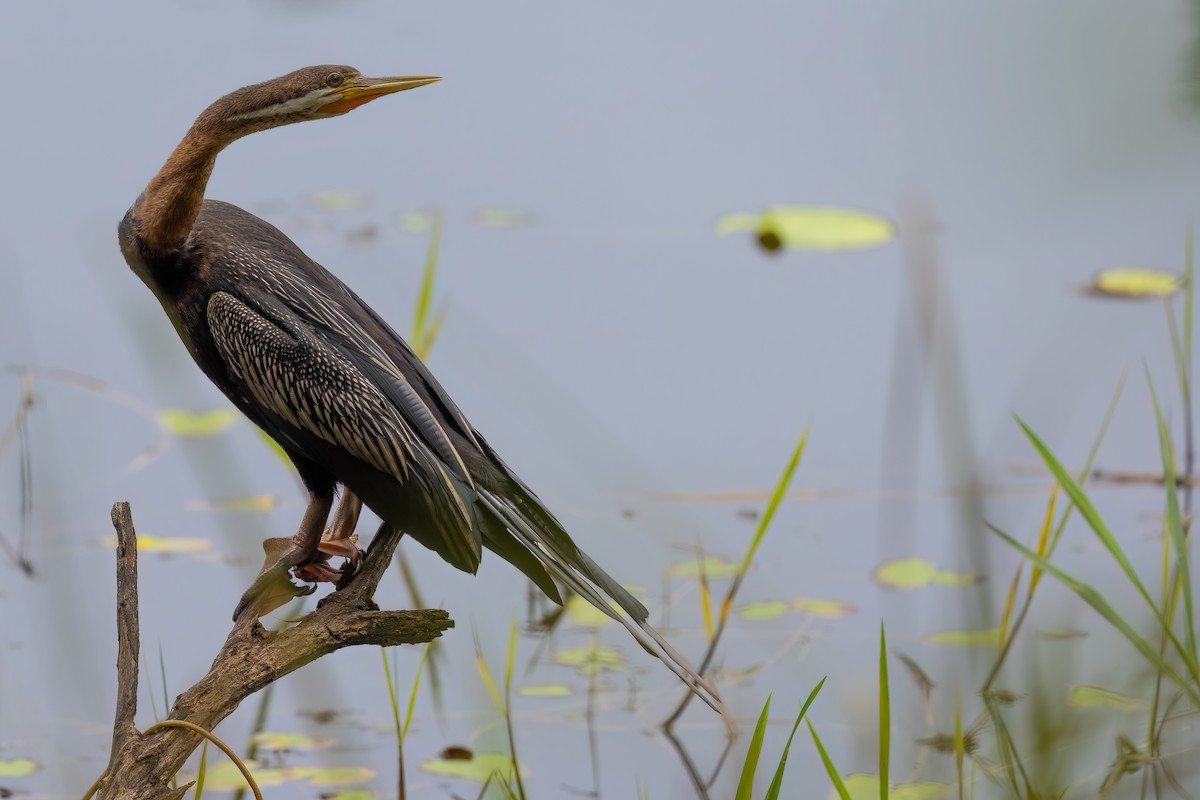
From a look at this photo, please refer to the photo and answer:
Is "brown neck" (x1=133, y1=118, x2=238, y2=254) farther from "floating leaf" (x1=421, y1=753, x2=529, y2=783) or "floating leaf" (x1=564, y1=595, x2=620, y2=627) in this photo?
"floating leaf" (x1=564, y1=595, x2=620, y2=627)

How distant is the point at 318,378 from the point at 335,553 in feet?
1.05

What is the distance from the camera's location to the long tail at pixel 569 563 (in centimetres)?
175

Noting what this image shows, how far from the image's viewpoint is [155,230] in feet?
6.56

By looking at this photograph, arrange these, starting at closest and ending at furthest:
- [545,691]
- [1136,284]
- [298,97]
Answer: [298,97] < [545,691] < [1136,284]

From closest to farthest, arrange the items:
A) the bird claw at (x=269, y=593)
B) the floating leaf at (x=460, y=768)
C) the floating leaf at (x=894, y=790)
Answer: the bird claw at (x=269, y=593) → the floating leaf at (x=894, y=790) → the floating leaf at (x=460, y=768)

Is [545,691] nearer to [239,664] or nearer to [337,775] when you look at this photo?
[337,775]

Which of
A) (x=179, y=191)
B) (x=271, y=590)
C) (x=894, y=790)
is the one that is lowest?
(x=894, y=790)

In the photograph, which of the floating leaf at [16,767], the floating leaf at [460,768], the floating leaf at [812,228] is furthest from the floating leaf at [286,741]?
the floating leaf at [812,228]

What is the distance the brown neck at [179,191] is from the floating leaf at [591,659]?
1741 millimetres

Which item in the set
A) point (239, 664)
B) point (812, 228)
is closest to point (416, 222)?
point (812, 228)

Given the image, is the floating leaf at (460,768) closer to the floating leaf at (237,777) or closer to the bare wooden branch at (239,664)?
the floating leaf at (237,777)

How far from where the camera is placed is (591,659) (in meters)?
3.40

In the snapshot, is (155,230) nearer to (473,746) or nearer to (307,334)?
(307,334)

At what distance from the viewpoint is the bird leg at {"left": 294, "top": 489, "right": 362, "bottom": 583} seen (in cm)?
209
